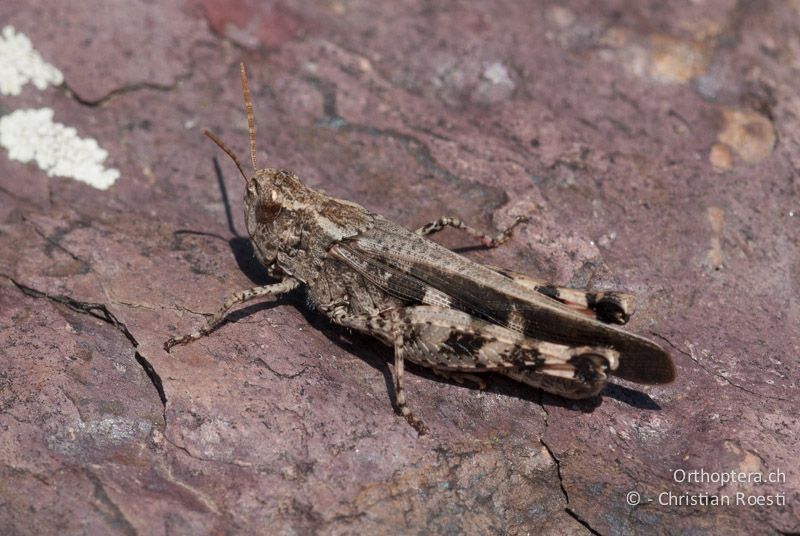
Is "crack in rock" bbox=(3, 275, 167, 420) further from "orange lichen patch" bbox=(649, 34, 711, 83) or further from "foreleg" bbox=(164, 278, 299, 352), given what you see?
"orange lichen patch" bbox=(649, 34, 711, 83)

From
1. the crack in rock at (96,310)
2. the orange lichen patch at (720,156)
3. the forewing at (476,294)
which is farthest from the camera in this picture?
the orange lichen patch at (720,156)

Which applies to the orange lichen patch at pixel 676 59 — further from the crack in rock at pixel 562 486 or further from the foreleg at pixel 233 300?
the foreleg at pixel 233 300

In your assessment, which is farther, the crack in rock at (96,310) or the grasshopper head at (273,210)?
the grasshopper head at (273,210)

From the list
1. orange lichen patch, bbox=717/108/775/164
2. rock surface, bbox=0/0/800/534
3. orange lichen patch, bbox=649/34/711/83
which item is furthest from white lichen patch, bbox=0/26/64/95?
orange lichen patch, bbox=717/108/775/164

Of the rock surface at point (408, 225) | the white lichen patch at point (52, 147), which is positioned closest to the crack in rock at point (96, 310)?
the rock surface at point (408, 225)

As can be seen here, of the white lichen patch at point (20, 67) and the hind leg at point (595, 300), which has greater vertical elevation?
the hind leg at point (595, 300)

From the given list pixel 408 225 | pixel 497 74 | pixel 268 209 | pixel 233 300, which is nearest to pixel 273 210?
pixel 268 209
